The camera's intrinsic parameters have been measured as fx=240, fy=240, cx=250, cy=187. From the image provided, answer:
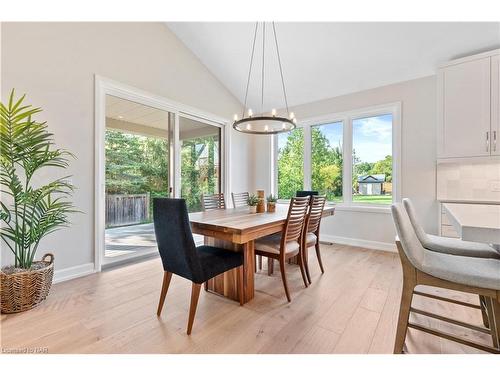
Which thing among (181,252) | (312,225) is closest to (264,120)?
(312,225)

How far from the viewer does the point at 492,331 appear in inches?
55.8

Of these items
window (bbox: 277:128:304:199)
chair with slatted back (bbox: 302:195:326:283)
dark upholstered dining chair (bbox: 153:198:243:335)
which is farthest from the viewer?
window (bbox: 277:128:304:199)

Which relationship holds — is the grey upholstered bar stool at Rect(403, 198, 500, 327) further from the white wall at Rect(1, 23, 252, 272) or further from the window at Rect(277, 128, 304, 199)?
the white wall at Rect(1, 23, 252, 272)

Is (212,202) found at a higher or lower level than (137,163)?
lower

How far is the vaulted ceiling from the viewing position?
9.52 feet

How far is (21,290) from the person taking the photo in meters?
1.95

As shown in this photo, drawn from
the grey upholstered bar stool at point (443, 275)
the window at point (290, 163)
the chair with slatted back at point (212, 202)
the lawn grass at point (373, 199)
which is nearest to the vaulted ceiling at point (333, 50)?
the window at point (290, 163)

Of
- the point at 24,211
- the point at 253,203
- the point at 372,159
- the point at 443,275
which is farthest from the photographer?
the point at 372,159

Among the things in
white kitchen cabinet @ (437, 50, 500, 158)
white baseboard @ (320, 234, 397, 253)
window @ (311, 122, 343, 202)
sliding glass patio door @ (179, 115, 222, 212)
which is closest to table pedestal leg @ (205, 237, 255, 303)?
sliding glass patio door @ (179, 115, 222, 212)

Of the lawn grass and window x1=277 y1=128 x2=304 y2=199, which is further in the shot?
window x1=277 y1=128 x2=304 y2=199

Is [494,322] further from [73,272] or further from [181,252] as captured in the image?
[73,272]

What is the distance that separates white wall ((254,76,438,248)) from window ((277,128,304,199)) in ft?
3.25

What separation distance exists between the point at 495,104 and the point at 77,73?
188 inches

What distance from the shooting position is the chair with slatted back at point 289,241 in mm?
2164
